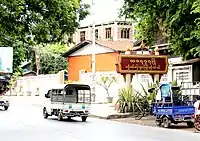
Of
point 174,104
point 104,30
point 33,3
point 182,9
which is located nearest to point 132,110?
point 174,104

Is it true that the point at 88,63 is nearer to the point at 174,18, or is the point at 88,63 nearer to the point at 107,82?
the point at 107,82

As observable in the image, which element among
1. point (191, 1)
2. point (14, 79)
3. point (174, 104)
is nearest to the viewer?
point (191, 1)

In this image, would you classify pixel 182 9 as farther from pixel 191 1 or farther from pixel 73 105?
pixel 73 105

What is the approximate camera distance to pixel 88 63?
58.2 meters

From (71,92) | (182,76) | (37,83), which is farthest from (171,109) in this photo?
(37,83)

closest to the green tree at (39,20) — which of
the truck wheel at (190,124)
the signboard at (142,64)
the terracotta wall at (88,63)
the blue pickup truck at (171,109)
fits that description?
the blue pickup truck at (171,109)

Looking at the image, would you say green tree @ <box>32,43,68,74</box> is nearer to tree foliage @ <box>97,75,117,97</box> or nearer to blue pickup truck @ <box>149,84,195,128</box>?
tree foliage @ <box>97,75,117,97</box>

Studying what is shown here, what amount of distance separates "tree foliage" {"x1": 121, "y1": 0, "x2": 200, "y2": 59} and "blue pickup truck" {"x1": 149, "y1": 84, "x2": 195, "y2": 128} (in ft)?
7.32

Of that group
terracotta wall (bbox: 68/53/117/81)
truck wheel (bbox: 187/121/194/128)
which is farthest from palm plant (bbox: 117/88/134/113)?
terracotta wall (bbox: 68/53/117/81)

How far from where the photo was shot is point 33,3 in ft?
59.3

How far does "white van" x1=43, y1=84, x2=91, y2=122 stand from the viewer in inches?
1086

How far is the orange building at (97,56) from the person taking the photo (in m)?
54.5

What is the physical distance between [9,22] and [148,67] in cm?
1490

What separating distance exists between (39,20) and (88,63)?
40.0m
